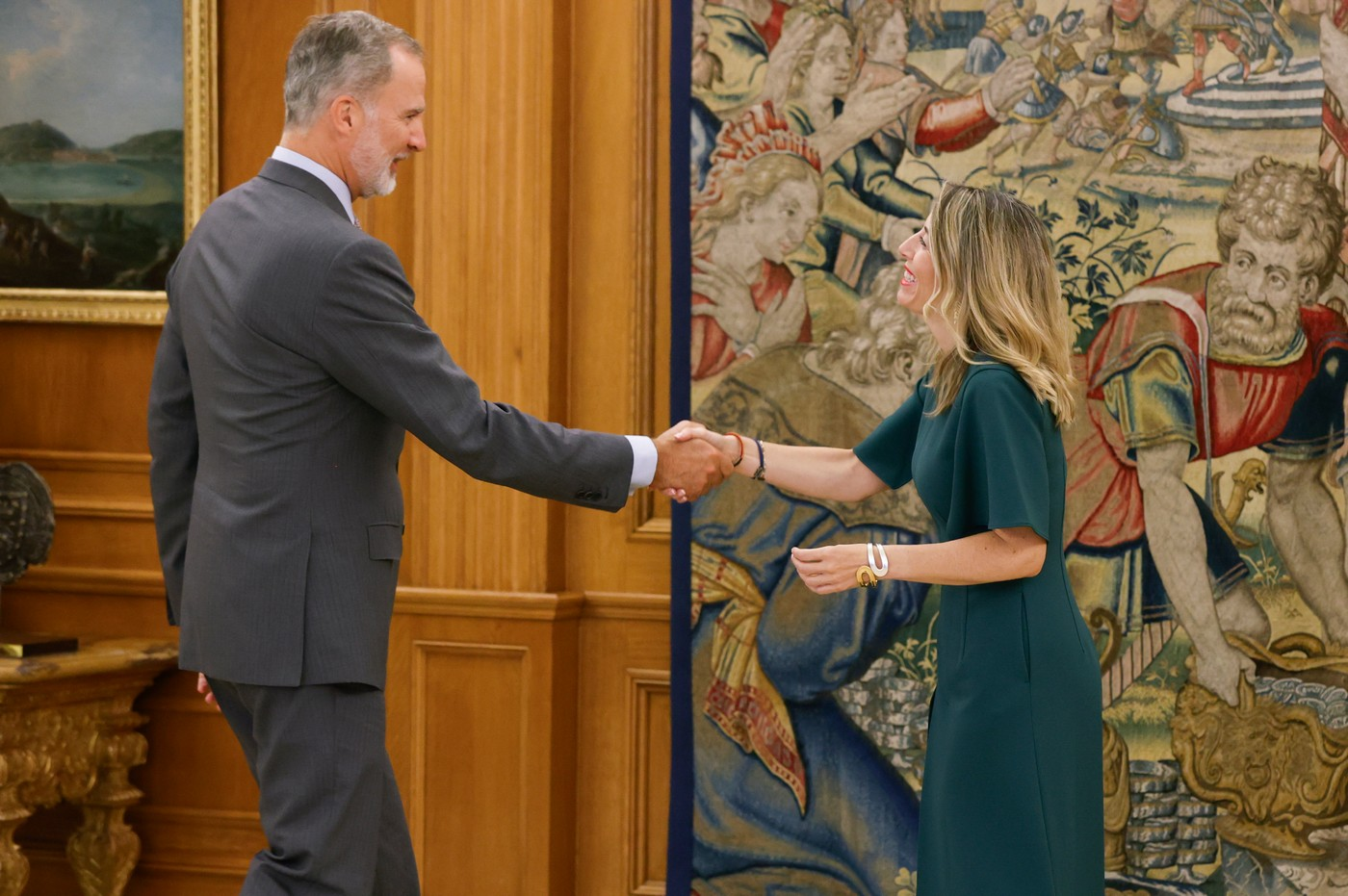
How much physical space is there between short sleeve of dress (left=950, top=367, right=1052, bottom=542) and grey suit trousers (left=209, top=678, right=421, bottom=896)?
121 cm

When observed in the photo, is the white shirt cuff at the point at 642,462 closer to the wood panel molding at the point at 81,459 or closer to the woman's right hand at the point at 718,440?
the woman's right hand at the point at 718,440

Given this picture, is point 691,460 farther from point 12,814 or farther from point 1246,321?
point 12,814

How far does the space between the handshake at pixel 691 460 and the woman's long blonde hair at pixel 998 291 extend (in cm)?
74

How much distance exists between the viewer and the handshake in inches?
130

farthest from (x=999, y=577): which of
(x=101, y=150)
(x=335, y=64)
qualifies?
(x=101, y=150)

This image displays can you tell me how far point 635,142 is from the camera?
3969 millimetres

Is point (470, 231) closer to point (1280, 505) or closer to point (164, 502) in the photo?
point (164, 502)

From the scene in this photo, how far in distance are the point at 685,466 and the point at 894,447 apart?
1.65 ft

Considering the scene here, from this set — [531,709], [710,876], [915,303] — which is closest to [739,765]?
[710,876]

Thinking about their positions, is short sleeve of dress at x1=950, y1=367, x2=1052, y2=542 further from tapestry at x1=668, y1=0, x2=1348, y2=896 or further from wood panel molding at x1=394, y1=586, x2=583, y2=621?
wood panel molding at x1=394, y1=586, x2=583, y2=621

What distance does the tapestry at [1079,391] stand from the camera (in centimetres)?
358

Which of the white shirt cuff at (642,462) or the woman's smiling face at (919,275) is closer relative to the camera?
the woman's smiling face at (919,275)

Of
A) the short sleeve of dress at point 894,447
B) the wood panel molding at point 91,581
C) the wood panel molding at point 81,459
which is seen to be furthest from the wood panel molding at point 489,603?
the short sleeve of dress at point 894,447

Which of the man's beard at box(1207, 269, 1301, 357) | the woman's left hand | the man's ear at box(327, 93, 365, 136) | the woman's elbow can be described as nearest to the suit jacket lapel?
the man's ear at box(327, 93, 365, 136)
